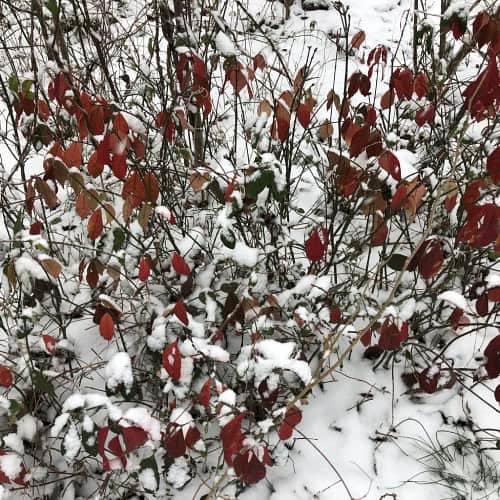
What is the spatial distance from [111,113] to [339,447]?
1353 mm

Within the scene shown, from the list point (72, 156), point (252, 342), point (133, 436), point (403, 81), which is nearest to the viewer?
point (133, 436)

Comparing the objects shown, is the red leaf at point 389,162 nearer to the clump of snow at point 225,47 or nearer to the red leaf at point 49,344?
the clump of snow at point 225,47

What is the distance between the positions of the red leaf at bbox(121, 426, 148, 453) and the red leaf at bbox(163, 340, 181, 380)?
167mm

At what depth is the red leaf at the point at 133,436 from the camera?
3.71 ft

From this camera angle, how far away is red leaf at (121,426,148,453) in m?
1.13

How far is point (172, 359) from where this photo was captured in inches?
49.7

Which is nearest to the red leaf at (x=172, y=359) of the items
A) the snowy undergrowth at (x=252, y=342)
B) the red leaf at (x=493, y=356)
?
the snowy undergrowth at (x=252, y=342)

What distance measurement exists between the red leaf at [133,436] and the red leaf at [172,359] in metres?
0.17

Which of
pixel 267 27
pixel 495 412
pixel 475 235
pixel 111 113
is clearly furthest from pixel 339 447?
pixel 267 27

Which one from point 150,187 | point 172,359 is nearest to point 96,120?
point 150,187

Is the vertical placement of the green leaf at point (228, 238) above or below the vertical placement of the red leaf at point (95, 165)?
below

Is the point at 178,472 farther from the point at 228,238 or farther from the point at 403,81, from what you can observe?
the point at 403,81

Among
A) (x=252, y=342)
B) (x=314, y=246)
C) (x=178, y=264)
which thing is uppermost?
(x=178, y=264)

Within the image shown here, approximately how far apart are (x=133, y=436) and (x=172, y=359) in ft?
0.70
